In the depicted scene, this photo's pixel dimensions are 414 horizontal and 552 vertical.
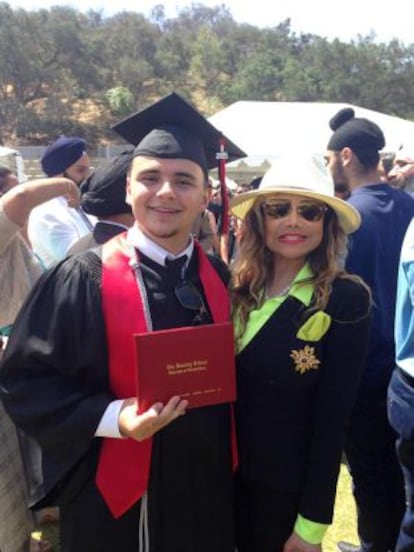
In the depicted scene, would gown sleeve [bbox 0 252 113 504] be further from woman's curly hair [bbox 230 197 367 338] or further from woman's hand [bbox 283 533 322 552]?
woman's hand [bbox 283 533 322 552]

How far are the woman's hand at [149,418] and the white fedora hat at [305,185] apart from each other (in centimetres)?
88

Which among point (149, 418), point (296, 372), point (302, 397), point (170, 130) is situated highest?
point (170, 130)

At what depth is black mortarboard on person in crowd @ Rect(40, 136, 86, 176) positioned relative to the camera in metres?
4.19

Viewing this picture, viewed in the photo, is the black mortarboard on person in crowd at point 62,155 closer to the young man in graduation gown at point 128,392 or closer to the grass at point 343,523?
the young man in graduation gown at point 128,392

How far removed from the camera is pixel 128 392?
1652mm

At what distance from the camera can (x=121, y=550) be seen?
170cm

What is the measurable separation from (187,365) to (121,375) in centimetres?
23

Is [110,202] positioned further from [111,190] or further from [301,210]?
[301,210]

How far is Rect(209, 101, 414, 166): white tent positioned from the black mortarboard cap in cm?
998

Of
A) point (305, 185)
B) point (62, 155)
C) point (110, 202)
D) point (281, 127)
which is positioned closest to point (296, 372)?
point (305, 185)

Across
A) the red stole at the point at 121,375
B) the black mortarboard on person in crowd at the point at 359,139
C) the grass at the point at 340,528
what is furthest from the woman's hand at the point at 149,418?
Result: the black mortarboard on person in crowd at the point at 359,139

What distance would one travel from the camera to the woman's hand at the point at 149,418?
149 centimetres

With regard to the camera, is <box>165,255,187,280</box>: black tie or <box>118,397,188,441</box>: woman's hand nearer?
<box>118,397,188,441</box>: woman's hand

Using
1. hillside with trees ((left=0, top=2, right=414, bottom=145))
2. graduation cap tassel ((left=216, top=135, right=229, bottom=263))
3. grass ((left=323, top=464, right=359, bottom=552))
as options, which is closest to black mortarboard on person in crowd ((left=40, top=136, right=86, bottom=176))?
graduation cap tassel ((left=216, top=135, right=229, bottom=263))
